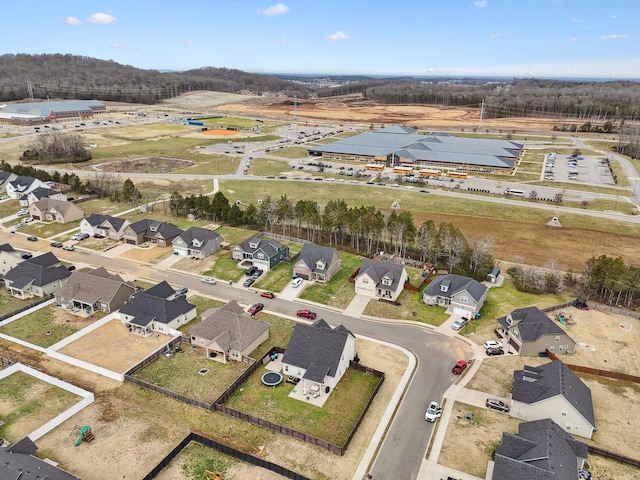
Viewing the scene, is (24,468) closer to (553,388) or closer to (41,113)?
(553,388)

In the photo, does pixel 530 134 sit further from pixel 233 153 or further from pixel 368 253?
pixel 368 253

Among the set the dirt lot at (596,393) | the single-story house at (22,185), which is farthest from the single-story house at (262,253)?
the single-story house at (22,185)

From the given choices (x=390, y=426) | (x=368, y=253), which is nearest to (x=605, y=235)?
(x=368, y=253)

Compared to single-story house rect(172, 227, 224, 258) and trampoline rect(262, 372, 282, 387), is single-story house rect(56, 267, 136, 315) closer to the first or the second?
single-story house rect(172, 227, 224, 258)

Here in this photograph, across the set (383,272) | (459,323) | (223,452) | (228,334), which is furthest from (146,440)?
(459,323)

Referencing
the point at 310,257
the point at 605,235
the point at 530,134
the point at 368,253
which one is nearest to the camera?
the point at 310,257

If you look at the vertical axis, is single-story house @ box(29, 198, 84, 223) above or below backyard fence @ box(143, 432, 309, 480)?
above

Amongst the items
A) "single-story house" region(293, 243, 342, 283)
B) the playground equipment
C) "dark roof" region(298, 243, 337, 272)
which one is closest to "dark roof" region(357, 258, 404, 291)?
"single-story house" region(293, 243, 342, 283)
